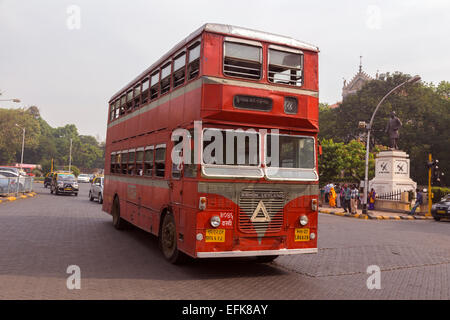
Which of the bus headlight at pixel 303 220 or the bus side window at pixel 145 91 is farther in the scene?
the bus side window at pixel 145 91

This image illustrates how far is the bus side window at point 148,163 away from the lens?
9.98 m

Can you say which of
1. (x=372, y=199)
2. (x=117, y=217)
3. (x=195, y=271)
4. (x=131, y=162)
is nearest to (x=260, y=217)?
(x=195, y=271)

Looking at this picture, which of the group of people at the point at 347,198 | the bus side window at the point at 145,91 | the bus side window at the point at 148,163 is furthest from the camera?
the group of people at the point at 347,198

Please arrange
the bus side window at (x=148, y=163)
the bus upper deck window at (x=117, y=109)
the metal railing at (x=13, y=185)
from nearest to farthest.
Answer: the bus side window at (x=148, y=163), the bus upper deck window at (x=117, y=109), the metal railing at (x=13, y=185)

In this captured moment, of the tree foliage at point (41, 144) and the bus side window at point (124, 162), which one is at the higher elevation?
the tree foliage at point (41, 144)

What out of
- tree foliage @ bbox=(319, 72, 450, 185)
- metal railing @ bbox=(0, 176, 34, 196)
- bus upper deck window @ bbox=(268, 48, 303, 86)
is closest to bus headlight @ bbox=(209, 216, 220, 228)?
bus upper deck window @ bbox=(268, 48, 303, 86)

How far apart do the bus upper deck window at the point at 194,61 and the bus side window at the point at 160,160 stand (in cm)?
187

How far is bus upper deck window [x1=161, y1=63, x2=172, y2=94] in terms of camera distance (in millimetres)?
9277

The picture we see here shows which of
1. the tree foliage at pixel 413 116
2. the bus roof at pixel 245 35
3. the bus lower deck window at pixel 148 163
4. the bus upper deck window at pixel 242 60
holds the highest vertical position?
the tree foliage at pixel 413 116

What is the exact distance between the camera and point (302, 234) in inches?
310

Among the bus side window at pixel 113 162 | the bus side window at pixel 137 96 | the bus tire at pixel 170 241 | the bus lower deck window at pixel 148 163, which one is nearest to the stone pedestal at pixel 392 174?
the bus side window at pixel 113 162

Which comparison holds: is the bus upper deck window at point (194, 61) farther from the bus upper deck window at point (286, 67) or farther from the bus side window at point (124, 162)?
the bus side window at point (124, 162)
